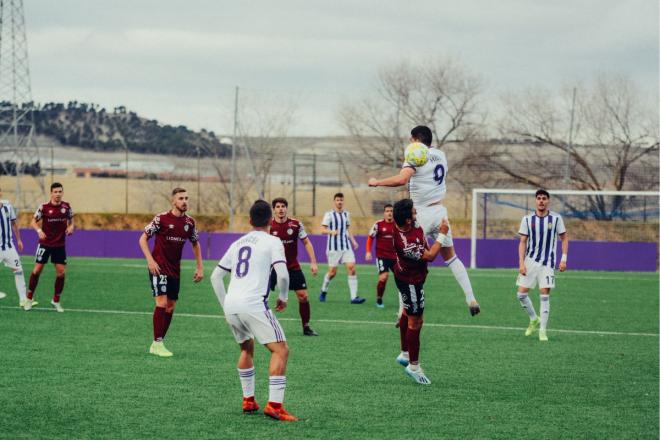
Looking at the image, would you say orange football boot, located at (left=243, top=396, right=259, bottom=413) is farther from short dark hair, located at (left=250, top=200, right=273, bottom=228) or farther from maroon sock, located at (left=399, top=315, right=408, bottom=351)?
maroon sock, located at (left=399, top=315, right=408, bottom=351)

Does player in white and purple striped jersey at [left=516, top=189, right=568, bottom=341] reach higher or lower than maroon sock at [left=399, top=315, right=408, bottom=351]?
higher

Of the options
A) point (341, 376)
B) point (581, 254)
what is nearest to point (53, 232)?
point (341, 376)

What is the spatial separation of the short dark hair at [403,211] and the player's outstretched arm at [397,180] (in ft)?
0.68

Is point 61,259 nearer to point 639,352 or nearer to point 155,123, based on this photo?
point 639,352

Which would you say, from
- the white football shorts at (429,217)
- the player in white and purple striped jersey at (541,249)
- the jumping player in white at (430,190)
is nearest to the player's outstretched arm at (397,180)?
the jumping player in white at (430,190)

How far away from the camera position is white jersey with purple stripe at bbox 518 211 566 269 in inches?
562

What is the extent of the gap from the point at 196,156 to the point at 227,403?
3480 cm

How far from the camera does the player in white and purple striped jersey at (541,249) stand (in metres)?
14.2

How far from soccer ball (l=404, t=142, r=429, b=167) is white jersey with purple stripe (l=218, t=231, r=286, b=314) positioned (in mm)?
2568

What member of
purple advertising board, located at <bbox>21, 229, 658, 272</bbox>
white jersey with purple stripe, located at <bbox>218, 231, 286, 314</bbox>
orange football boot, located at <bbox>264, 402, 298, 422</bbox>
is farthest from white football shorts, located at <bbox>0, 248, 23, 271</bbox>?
purple advertising board, located at <bbox>21, 229, 658, 272</bbox>

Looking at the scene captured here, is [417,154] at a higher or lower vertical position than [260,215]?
higher

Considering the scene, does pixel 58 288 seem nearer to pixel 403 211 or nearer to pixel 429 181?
pixel 429 181

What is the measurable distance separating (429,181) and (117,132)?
136 feet

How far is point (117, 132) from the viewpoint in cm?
4981
